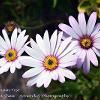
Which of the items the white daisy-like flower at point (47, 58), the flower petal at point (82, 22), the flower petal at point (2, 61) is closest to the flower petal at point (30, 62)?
the white daisy-like flower at point (47, 58)

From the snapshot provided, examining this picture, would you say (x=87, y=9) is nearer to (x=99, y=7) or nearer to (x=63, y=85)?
(x=99, y=7)

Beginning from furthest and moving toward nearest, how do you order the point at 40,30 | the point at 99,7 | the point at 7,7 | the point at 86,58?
the point at 7,7 < the point at 40,30 < the point at 99,7 < the point at 86,58

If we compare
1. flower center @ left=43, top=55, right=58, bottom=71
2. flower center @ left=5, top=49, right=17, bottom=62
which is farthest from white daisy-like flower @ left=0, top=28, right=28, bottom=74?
flower center @ left=43, top=55, right=58, bottom=71

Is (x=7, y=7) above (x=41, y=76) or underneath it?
above

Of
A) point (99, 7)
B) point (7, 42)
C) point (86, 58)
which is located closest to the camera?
point (86, 58)

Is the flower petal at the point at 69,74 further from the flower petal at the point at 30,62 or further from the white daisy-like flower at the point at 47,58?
the flower petal at the point at 30,62

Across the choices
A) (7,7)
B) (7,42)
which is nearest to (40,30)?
(7,7)
